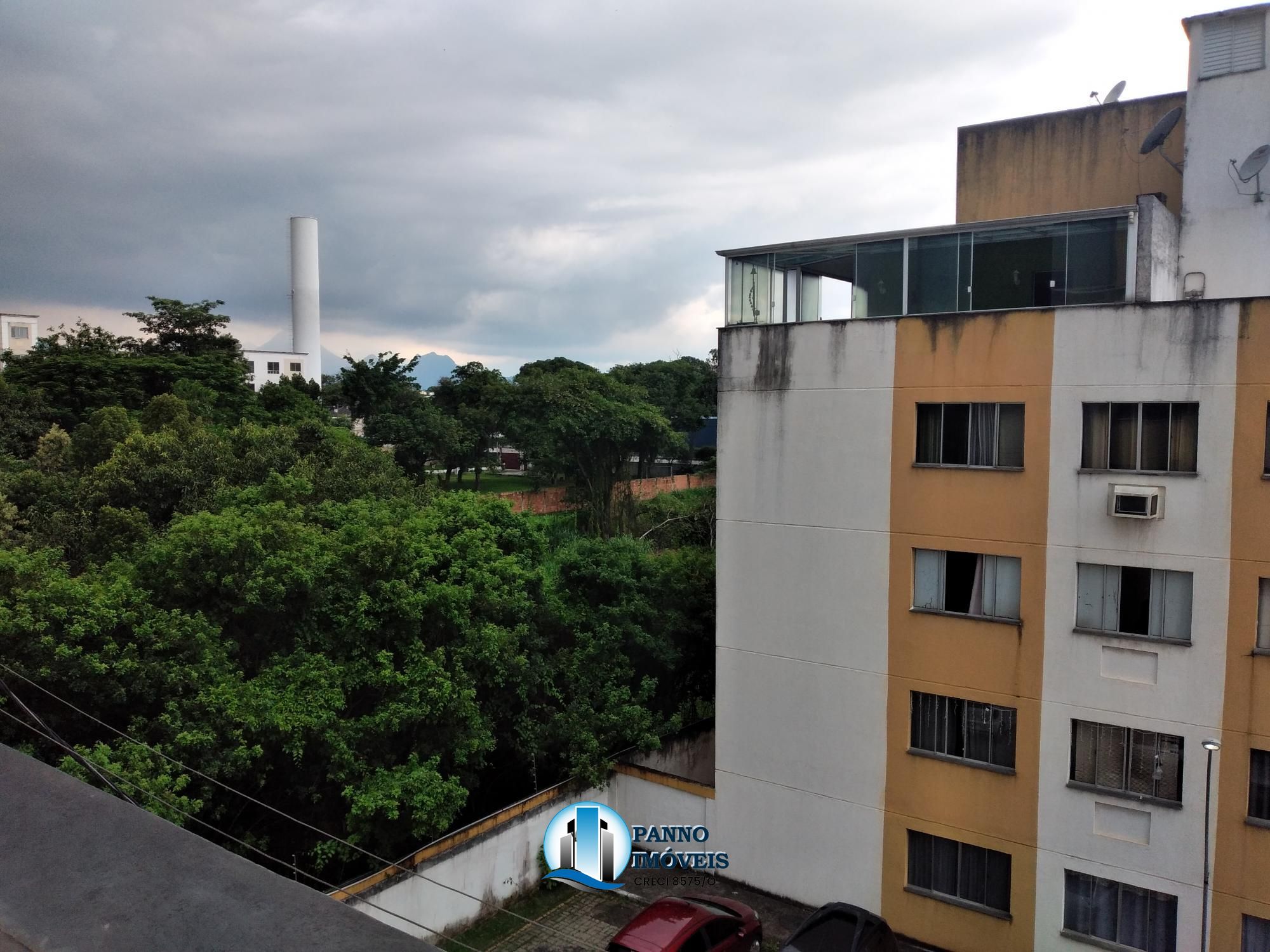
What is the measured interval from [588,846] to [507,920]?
1.52m

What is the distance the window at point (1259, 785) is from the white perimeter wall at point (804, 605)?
3.40 meters

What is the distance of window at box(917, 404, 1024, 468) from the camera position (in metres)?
9.31

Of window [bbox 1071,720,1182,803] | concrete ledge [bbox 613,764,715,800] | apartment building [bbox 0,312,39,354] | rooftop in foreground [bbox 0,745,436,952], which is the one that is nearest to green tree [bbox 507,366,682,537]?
concrete ledge [bbox 613,764,715,800]

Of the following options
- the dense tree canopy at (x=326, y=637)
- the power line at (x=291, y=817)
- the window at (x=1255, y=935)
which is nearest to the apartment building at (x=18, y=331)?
the dense tree canopy at (x=326, y=637)

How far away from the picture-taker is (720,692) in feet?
37.0

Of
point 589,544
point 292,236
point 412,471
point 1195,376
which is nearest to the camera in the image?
point 1195,376

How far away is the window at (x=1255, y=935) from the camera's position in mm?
8219

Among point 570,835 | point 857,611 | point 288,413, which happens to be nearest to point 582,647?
point 570,835

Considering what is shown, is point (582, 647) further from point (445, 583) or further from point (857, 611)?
point (857, 611)

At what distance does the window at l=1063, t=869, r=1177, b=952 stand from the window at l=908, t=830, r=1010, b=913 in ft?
2.10

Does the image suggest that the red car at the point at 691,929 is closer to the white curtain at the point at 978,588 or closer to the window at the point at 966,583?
the window at the point at 966,583

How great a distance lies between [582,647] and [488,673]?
1.63 meters

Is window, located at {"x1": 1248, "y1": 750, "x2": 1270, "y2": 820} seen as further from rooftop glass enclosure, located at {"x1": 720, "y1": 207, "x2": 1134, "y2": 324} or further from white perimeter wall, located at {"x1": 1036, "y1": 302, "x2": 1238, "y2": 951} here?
rooftop glass enclosure, located at {"x1": 720, "y1": 207, "x2": 1134, "y2": 324}

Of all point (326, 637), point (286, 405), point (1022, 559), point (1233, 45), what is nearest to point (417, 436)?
point (286, 405)
